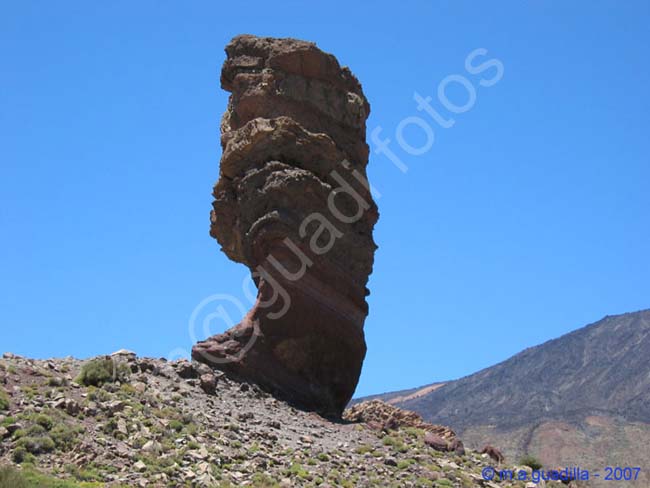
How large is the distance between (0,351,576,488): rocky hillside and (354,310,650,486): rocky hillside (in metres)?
21.8

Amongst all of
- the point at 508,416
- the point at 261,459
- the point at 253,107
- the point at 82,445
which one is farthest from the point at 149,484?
the point at 508,416

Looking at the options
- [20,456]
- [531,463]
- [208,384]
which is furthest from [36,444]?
[531,463]

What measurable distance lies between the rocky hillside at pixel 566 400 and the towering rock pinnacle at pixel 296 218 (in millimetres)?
21356

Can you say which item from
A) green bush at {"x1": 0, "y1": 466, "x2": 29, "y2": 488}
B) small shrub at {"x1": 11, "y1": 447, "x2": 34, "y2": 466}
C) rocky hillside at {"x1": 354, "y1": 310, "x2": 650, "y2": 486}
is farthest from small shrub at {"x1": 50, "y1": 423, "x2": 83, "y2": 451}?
rocky hillside at {"x1": 354, "y1": 310, "x2": 650, "y2": 486}

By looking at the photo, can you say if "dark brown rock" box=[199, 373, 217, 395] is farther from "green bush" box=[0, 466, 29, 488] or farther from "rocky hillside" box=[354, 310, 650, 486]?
"rocky hillside" box=[354, 310, 650, 486]

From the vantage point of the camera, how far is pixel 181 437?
2192cm

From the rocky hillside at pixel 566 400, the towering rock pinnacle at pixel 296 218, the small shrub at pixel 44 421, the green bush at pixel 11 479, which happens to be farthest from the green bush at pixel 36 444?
the rocky hillside at pixel 566 400

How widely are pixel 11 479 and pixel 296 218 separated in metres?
13.0

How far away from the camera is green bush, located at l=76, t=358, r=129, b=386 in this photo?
24031 mm

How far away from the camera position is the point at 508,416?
Answer: 83.4 metres

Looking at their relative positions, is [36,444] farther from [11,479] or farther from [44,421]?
[11,479]

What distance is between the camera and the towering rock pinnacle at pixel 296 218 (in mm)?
27297

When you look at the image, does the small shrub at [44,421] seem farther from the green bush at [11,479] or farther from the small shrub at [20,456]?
the green bush at [11,479]

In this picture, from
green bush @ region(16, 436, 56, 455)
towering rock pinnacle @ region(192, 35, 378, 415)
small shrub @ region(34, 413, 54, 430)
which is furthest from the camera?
towering rock pinnacle @ region(192, 35, 378, 415)
